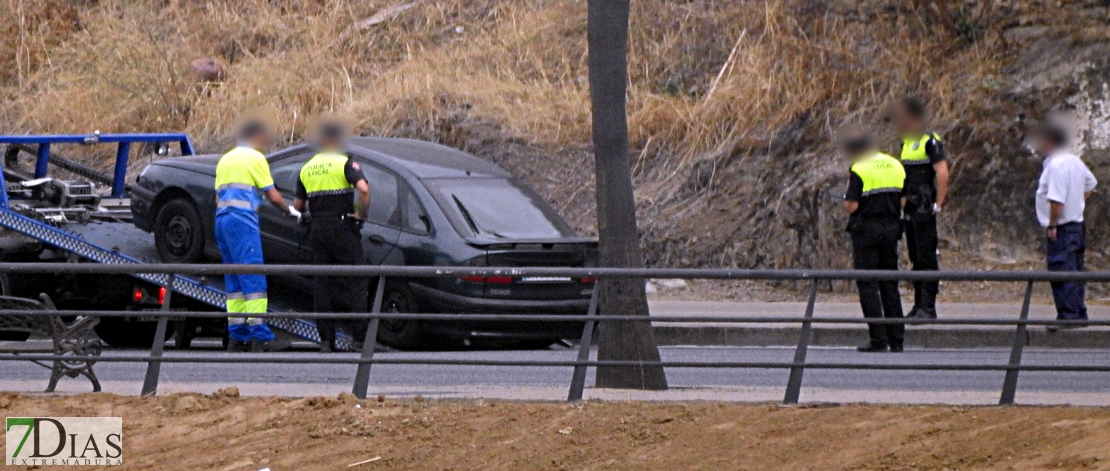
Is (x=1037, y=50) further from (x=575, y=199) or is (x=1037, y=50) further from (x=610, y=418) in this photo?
(x=610, y=418)

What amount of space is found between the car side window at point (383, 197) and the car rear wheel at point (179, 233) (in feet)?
4.95

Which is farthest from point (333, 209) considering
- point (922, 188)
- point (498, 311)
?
point (922, 188)

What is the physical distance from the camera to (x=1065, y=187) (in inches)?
452

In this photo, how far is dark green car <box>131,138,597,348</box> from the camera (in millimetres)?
10367

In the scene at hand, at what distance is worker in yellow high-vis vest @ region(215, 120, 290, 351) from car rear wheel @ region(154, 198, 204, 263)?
1017mm

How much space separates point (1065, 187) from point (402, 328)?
19.4 feet

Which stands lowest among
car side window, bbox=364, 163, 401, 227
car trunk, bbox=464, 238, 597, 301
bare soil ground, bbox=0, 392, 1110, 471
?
bare soil ground, bbox=0, 392, 1110, 471

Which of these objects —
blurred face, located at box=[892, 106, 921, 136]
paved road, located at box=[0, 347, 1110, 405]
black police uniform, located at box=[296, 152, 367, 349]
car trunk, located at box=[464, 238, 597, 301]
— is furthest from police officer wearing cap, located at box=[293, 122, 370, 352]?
blurred face, located at box=[892, 106, 921, 136]

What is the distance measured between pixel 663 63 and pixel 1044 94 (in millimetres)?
5520

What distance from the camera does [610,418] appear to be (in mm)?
7082

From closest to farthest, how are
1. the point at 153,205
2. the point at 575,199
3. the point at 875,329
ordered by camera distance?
the point at 875,329 → the point at 153,205 → the point at 575,199

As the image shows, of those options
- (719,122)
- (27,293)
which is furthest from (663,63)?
(27,293)

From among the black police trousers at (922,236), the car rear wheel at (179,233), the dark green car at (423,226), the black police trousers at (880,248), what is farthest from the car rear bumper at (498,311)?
the black police trousers at (922,236)

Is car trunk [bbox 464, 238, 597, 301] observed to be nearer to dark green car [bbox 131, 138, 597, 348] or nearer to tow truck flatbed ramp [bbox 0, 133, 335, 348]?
dark green car [bbox 131, 138, 597, 348]
